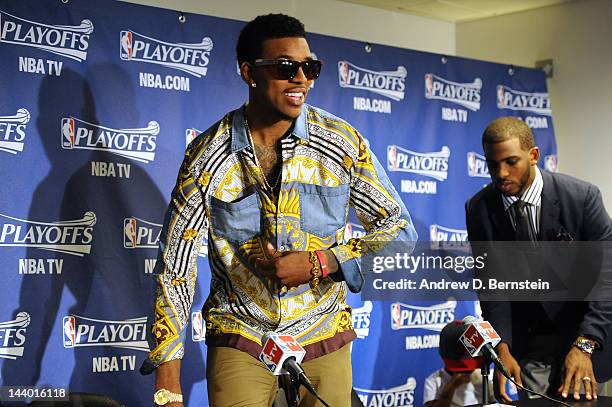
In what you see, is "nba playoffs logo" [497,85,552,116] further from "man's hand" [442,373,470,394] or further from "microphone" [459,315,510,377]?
"microphone" [459,315,510,377]

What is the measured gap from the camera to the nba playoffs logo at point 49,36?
3895 millimetres

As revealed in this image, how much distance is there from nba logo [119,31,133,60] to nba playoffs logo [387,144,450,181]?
1.86 meters

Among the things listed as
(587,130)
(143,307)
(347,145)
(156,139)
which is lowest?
(143,307)

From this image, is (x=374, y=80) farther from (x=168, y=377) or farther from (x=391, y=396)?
(x=168, y=377)

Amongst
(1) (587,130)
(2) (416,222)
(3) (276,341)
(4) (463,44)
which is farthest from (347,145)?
(4) (463,44)

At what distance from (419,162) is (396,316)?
3.31 feet

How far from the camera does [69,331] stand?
4023 millimetres

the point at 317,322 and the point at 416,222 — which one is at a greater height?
the point at 416,222

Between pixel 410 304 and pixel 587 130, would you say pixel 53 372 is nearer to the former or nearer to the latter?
pixel 410 304

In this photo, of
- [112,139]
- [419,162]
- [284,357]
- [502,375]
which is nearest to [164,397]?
[284,357]

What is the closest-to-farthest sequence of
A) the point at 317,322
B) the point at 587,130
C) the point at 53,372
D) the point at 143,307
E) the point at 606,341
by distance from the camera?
the point at 317,322 → the point at 606,341 → the point at 53,372 → the point at 143,307 → the point at 587,130

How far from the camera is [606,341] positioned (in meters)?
3.56

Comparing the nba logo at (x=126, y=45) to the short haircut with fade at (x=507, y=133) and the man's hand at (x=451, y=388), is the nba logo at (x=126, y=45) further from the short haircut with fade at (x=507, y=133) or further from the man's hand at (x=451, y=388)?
the man's hand at (x=451, y=388)

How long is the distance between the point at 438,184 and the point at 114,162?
2.35 m
